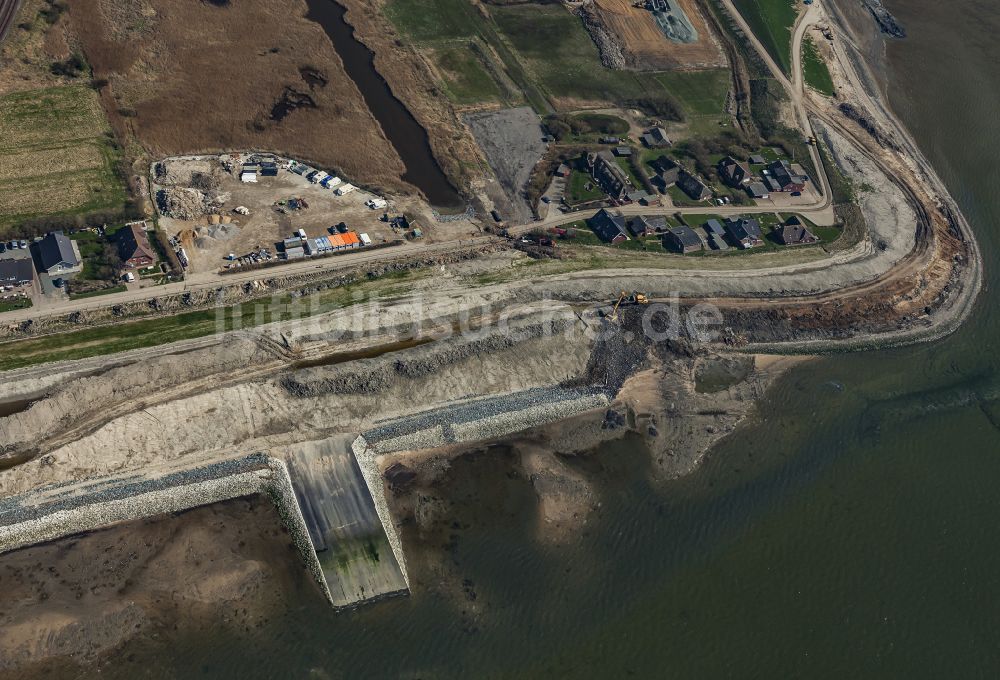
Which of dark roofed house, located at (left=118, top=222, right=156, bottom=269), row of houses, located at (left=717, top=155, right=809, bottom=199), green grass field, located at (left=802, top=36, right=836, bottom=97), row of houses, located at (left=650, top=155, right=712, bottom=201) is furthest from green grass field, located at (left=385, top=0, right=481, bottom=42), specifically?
dark roofed house, located at (left=118, top=222, right=156, bottom=269)

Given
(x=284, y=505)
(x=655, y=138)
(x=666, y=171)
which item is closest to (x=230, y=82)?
(x=655, y=138)

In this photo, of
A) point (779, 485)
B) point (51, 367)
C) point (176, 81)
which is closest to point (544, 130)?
point (176, 81)

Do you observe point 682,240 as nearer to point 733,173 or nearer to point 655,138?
point 733,173

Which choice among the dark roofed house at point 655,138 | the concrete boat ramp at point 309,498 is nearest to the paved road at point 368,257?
the dark roofed house at point 655,138

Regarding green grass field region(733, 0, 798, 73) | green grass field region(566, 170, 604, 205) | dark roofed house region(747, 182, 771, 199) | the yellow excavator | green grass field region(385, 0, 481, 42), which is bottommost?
the yellow excavator

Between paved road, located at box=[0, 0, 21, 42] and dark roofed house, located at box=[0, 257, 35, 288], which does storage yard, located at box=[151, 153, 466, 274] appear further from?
paved road, located at box=[0, 0, 21, 42]
